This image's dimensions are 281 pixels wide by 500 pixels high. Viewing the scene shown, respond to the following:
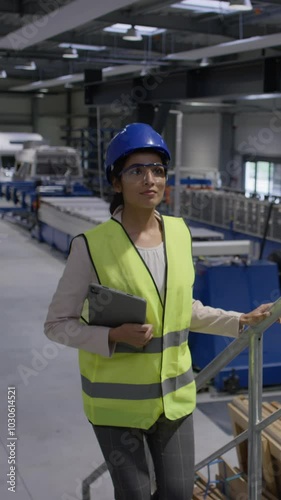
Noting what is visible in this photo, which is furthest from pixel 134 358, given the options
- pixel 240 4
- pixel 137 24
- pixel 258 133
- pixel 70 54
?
pixel 258 133

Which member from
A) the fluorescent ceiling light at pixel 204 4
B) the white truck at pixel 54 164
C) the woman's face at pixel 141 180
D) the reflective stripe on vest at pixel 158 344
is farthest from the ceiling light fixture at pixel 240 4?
the white truck at pixel 54 164

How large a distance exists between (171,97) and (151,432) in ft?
23.6

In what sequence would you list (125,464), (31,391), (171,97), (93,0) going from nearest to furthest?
(125,464), (31,391), (93,0), (171,97)

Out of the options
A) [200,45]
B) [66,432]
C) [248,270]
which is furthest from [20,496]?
[200,45]

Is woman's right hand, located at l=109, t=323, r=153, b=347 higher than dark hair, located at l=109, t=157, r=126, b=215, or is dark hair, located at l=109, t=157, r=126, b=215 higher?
dark hair, located at l=109, t=157, r=126, b=215

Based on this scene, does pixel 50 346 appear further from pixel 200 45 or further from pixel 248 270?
pixel 200 45

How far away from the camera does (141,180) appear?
1876mm

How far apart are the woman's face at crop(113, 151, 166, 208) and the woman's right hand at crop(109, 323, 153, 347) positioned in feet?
1.16

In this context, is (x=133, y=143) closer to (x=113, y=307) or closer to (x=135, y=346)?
(x=113, y=307)

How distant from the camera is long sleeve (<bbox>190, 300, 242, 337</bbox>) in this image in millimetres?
2105

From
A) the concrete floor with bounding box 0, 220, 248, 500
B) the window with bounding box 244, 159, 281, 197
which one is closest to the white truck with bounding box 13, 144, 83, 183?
the window with bounding box 244, 159, 281, 197

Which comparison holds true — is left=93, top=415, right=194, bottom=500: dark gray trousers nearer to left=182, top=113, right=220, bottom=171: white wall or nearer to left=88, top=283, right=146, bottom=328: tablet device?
left=88, top=283, right=146, bottom=328: tablet device

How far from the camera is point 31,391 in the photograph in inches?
206

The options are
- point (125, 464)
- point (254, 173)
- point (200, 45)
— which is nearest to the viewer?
point (125, 464)
